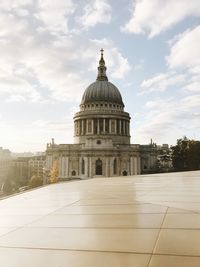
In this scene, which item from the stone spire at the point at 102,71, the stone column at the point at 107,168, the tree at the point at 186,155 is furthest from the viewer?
the stone spire at the point at 102,71

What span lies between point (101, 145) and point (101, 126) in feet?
32.4

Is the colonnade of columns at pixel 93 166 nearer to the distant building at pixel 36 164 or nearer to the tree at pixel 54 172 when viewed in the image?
the tree at pixel 54 172

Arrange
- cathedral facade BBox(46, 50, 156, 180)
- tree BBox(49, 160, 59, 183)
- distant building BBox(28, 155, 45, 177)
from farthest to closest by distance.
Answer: distant building BBox(28, 155, 45, 177) → tree BBox(49, 160, 59, 183) → cathedral facade BBox(46, 50, 156, 180)

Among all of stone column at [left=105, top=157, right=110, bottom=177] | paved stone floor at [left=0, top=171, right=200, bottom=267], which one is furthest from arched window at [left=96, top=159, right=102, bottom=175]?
paved stone floor at [left=0, top=171, right=200, bottom=267]

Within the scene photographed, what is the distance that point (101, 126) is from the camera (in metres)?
90.6

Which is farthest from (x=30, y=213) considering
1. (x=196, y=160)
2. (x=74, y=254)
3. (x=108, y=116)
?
(x=108, y=116)

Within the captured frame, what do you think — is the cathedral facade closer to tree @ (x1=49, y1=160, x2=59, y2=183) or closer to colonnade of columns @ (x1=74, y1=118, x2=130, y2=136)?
colonnade of columns @ (x1=74, y1=118, x2=130, y2=136)

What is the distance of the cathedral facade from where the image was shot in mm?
81625

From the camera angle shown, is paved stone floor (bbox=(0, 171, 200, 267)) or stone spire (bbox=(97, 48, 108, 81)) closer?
paved stone floor (bbox=(0, 171, 200, 267))

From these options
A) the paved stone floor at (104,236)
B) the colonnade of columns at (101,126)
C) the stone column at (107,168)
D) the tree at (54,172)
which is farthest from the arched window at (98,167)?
the paved stone floor at (104,236)

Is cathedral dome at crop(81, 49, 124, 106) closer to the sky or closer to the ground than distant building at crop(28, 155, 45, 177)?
closer to the sky

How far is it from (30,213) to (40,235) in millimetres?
2522

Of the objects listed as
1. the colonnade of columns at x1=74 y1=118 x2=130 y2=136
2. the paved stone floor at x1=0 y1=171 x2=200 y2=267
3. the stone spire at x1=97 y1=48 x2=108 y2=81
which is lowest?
the paved stone floor at x1=0 y1=171 x2=200 y2=267

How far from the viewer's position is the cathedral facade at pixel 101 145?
81625 mm
